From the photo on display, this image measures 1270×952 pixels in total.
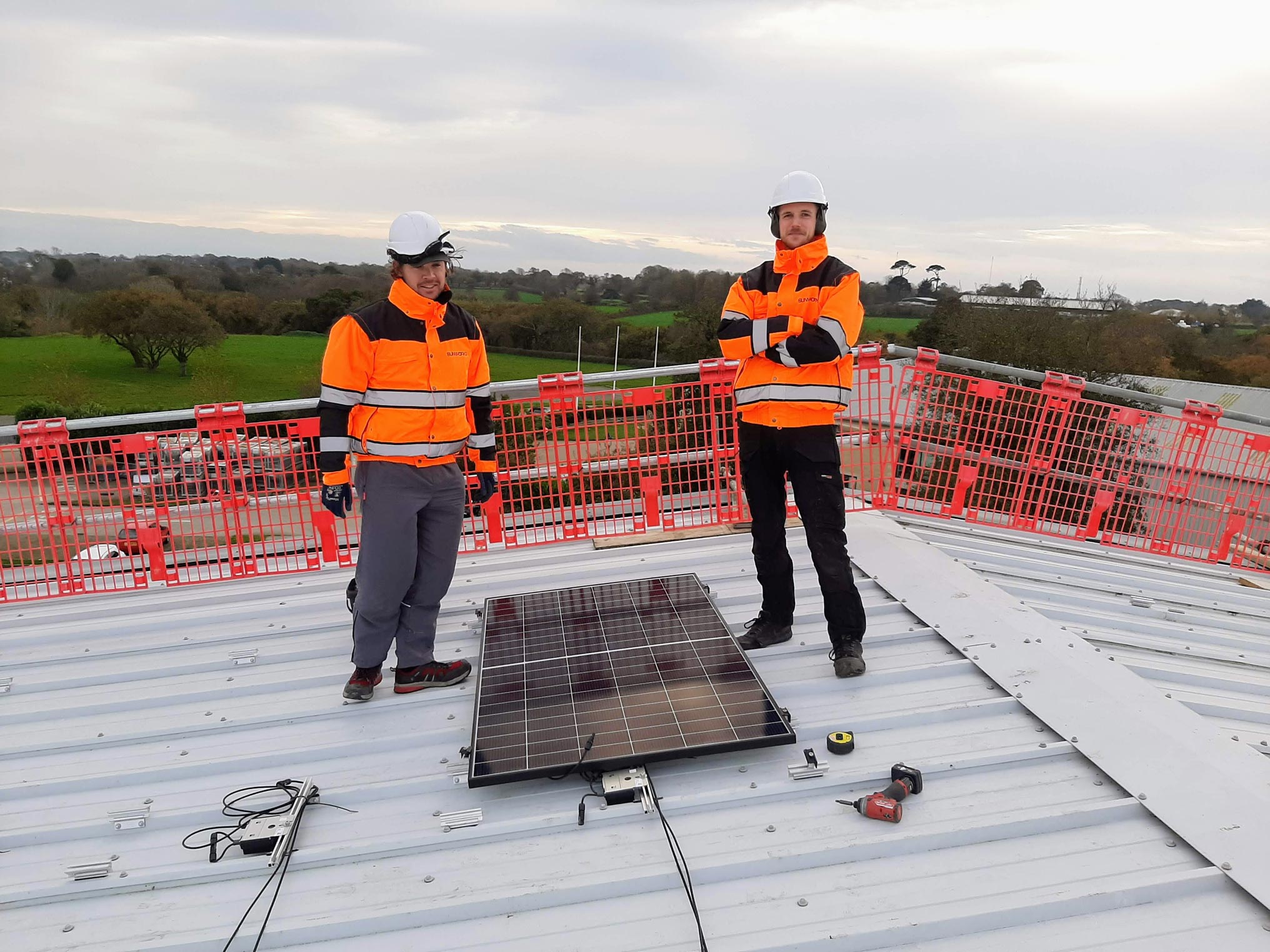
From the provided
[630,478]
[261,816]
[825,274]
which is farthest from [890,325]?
[261,816]

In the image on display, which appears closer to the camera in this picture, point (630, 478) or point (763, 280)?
point (763, 280)

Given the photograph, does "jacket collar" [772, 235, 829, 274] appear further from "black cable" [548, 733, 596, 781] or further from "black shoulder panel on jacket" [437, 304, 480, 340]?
"black cable" [548, 733, 596, 781]

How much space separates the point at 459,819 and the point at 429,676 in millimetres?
1125

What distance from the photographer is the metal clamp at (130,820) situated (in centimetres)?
307

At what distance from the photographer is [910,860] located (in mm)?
2736

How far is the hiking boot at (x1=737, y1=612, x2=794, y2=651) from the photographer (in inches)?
166

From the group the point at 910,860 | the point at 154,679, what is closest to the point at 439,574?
the point at 154,679

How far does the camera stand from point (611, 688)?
3570mm

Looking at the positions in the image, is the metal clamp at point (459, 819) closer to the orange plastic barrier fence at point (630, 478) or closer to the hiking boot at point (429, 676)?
the hiking boot at point (429, 676)

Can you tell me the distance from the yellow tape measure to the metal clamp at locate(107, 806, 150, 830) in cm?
284

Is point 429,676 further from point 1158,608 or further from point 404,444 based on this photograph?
point 1158,608

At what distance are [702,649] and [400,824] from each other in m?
1.60

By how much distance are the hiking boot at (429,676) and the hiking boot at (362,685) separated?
0.12 m

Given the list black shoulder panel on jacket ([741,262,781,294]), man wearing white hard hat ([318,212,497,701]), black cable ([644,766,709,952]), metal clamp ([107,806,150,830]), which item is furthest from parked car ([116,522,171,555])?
black shoulder panel on jacket ([741,262,781,294])
